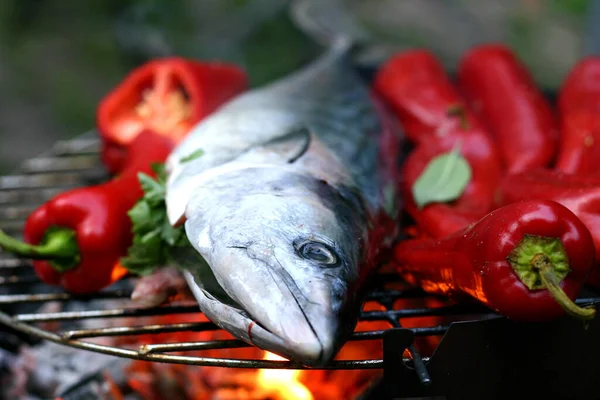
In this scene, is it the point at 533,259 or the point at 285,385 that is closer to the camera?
the point at 533,259

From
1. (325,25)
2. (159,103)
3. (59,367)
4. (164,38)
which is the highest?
(164,38)

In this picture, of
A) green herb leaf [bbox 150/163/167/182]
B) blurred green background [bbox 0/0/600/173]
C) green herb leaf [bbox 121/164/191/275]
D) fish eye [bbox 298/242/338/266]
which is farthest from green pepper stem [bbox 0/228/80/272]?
blurred green background [bbox 0/0/600/173]

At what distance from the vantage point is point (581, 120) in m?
1.69

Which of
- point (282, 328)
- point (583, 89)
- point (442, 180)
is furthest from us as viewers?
point (583, 89)

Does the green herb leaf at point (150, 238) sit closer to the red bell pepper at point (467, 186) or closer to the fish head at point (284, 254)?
the fish head at point (284, 254)

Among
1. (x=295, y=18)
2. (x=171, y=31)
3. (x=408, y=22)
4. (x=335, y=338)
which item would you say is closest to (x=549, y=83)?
(x=408, y=22)

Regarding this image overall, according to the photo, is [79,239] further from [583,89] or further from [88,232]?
[583,89]

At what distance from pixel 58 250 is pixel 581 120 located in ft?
4.85

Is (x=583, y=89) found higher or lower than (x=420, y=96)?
lower

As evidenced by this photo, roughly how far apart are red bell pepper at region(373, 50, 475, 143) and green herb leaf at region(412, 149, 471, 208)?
22 cm

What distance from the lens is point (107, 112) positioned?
2018 millimetres

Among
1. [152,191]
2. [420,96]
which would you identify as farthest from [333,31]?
[152,191]

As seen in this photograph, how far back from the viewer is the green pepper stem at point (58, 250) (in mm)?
1213

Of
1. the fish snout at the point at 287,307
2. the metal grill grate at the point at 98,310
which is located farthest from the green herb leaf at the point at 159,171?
the fish snout at the point at 287,307
